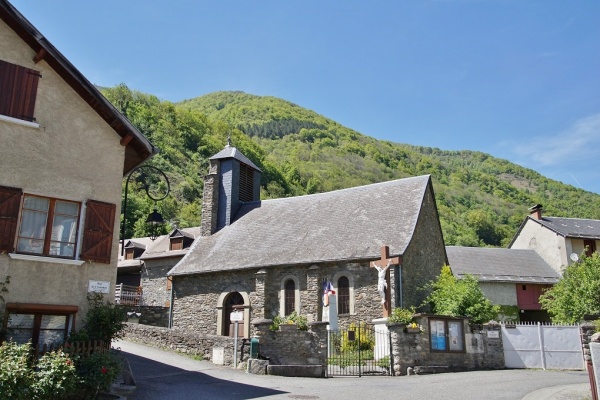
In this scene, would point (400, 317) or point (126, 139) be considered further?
point (400, 317)

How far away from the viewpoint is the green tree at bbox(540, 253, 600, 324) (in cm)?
2639

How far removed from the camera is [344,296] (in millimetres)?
22859

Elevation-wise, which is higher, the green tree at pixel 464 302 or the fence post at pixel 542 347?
the green tree at pixel 464 302

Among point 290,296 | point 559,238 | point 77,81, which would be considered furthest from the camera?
point 559,238

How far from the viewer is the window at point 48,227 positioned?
12.0m

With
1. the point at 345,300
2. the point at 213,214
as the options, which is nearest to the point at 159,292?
the point at 213,214

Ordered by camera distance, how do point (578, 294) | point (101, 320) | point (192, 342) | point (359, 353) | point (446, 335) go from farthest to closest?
1. point (578, 294)
2. point (192, 342)
3. point (446, 335)
4. point (359, 353)
5. point (101, 320)

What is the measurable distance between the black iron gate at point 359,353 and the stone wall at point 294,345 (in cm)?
80

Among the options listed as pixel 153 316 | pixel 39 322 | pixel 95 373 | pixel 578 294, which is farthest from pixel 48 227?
pixel 578 294

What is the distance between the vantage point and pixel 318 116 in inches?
5536

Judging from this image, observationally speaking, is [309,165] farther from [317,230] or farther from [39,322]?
[39,322]

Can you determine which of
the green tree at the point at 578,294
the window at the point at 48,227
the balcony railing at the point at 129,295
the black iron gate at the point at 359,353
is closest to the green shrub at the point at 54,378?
the window at the point at 48,227

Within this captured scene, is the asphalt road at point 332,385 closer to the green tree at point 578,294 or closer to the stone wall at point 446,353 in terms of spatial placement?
the stone wall at point 446,353

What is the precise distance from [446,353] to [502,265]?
21.4 meters
